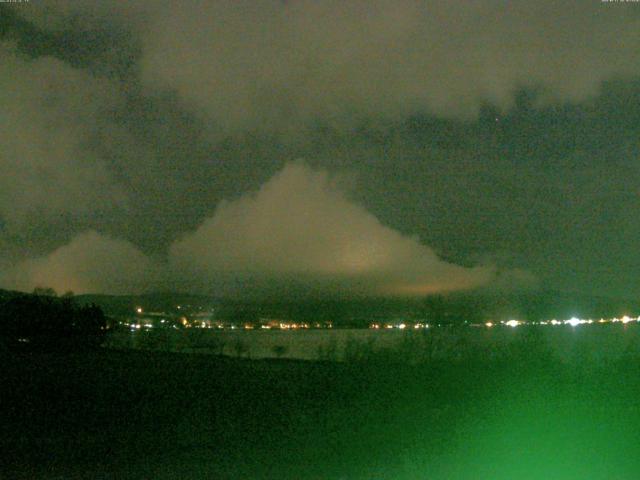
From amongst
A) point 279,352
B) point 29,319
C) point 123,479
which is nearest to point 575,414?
point 123,479

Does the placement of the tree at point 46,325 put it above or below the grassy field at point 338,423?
above

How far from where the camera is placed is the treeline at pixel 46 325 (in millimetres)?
46375

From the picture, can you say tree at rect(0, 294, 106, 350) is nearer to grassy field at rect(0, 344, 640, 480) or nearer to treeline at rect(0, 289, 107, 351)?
treeline at rect(0, 289, 107, 351)

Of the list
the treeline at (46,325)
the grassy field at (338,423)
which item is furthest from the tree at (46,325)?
the grassy field at (338,423)

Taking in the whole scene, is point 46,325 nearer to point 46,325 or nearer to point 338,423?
point 46,325

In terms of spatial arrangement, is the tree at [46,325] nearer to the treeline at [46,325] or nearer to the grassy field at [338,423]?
the treeline at [46,325]

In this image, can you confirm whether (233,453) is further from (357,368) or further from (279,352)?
(279,352)

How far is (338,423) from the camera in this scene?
13867 millimetres

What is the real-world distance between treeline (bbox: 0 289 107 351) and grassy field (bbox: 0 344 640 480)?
1023 inches

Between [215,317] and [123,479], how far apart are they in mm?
51383

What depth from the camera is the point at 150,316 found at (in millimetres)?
64938

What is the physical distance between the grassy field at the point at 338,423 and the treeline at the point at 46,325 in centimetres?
2599

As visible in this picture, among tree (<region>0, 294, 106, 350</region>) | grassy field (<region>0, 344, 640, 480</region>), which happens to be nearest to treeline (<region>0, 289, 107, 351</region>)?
tree (<region>0, 294, 106, 350</region>)

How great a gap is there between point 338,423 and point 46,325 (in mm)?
37488
